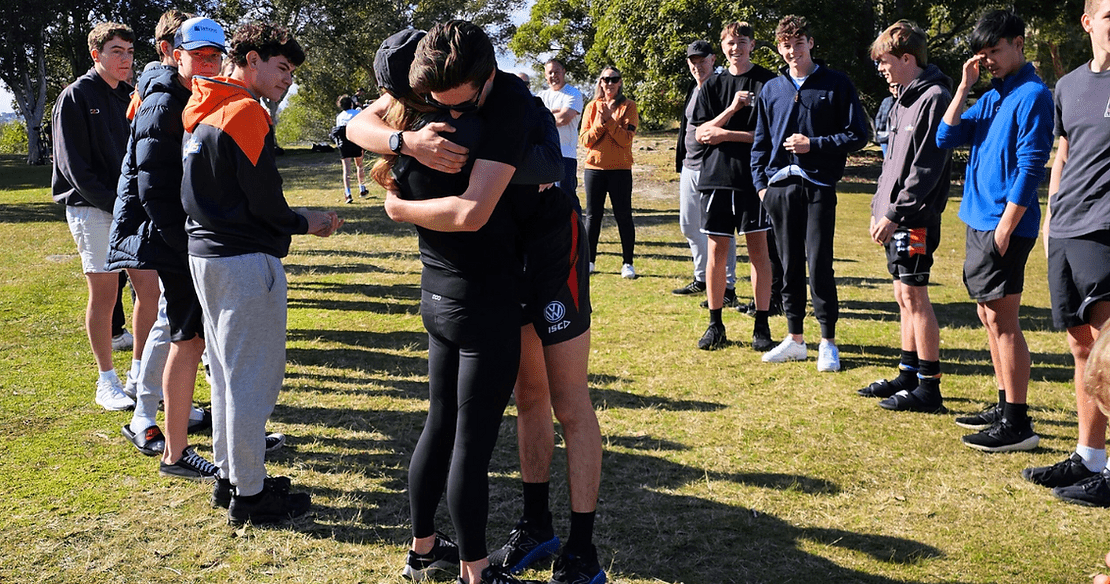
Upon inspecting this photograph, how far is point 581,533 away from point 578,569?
129 millimetres

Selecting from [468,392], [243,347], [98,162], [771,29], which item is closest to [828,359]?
[468,392]

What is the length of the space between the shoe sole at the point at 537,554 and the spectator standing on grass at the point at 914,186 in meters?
2.63

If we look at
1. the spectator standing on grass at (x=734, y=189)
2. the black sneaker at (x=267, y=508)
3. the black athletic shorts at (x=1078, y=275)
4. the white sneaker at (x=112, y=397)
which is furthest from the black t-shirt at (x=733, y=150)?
the white sneaker at (x=112, y=397)

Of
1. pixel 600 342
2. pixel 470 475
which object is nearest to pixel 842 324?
pixel 600 342

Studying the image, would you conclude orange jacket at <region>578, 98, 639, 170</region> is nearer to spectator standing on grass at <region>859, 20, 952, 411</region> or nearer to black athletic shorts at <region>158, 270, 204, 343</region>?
spectator standing on grass at <region>859, 20, 952, 411</region>

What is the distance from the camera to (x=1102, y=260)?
3.80 meters

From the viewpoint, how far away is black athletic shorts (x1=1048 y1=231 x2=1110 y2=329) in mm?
3799

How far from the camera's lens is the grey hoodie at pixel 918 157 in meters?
4.91

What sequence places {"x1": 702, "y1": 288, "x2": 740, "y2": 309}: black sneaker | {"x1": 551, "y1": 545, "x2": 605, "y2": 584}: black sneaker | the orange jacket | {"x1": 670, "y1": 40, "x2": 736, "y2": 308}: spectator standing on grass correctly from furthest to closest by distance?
1. the orange jacket
2. {"x1": 702, "y1": 288, "x2": 740, "y2": 309}: black sneaker
3. {"x1": 670, "y1": 40, "x2": 736, "y2": 308}: spectator standing on grass
4. {"x1": 551, "y1": 545, "x2": 605, "y2": 584}: black sneaker

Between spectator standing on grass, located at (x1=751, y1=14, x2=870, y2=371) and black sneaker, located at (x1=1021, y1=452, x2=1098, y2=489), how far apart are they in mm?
1859

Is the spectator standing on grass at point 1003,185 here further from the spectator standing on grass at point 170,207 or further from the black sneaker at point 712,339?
the spectator standing on grass at point 170,207

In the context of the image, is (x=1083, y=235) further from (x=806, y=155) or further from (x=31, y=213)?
(x=31, y=213)

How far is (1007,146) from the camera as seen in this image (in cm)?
432

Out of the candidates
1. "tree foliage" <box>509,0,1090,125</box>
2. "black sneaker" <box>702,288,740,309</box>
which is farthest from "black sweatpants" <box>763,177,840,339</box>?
"tree foliage" <box>509,0,1090,125</box>
